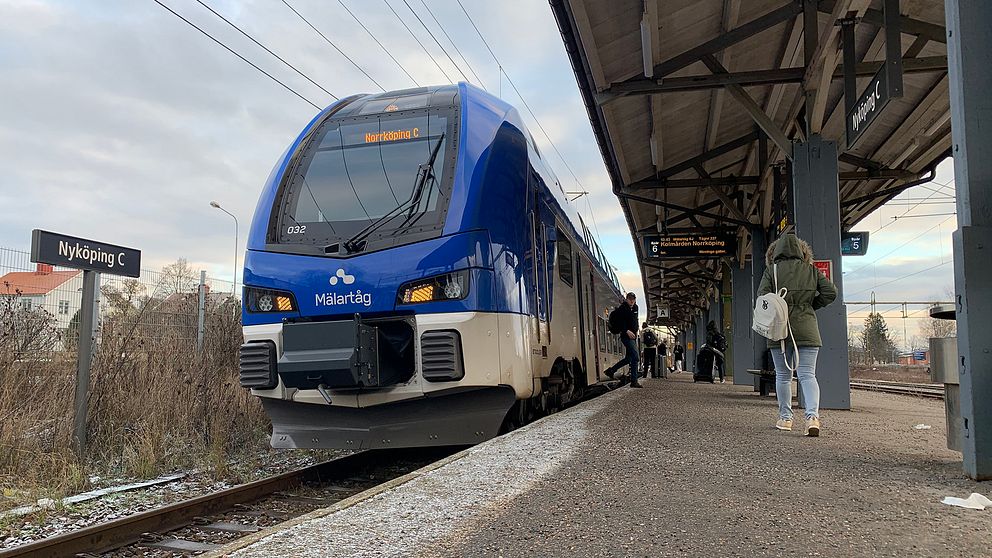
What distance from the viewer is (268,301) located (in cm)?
618

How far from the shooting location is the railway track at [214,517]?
430cm

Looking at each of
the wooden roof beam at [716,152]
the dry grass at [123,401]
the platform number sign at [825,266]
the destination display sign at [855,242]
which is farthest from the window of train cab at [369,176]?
the destination display sign at [855,242]

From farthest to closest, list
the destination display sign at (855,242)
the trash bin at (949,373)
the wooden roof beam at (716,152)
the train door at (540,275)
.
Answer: the destination display sign at (855,242), the wooden roof beam at (716,152), the train door at (540,275), the trash bin at (949,373)

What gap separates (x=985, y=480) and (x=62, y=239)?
23.4 feet

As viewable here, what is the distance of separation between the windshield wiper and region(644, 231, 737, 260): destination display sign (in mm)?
12547

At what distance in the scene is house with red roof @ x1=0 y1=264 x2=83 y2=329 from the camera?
7.72 meters

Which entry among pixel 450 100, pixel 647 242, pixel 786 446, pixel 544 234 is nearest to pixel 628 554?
pixel 786 446

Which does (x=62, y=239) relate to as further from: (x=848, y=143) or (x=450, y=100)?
(x=848, y=143)

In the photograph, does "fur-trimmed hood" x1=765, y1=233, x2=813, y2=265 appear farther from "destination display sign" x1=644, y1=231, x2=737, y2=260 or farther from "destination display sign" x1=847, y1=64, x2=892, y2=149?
"destination display sign" x1=644, y1=231, x2=737, y2=260

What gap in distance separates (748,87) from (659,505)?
1024cm

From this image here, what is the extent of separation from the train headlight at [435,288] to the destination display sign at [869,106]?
4.06 meters

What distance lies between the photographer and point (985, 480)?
163 inches

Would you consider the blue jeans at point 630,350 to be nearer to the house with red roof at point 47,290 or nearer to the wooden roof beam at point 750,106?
the wooden roof beam at point 750,106

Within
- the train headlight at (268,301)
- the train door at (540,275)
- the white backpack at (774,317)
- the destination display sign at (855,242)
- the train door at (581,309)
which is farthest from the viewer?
the destination display sign at (855,242)
